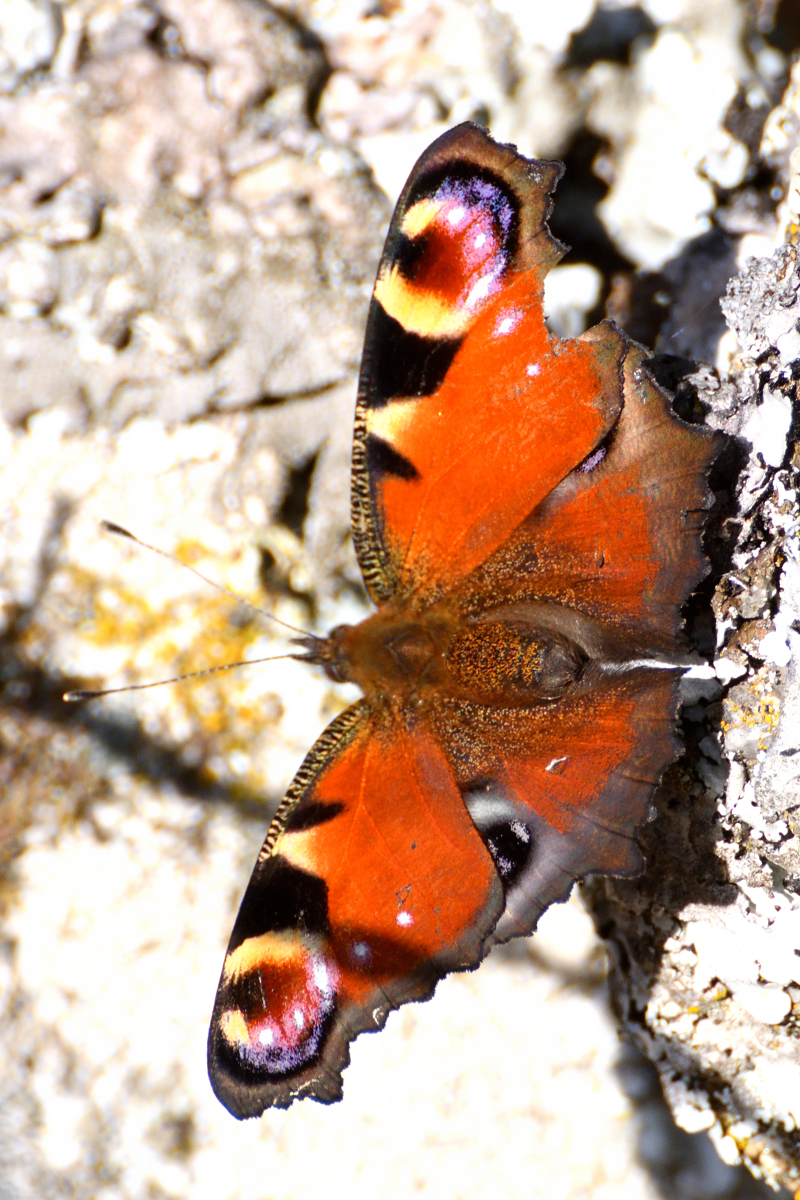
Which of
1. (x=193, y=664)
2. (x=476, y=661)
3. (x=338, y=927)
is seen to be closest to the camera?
(x=338, y=927)

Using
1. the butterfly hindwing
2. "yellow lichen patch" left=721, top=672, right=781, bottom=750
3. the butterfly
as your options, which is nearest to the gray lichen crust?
"yellow lichen patch" left=721, top=672, right=781, bottom=750

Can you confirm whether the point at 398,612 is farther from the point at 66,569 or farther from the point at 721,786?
the point at 66,569

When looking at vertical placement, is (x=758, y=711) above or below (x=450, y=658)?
above

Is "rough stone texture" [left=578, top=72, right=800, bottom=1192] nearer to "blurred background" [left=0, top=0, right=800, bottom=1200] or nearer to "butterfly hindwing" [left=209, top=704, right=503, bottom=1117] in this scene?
"blurred background" [left=0, top=0, right=800, bottom=1200]

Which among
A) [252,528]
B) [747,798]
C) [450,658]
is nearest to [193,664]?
[252,528]

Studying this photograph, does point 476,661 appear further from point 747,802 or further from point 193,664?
point 193,664

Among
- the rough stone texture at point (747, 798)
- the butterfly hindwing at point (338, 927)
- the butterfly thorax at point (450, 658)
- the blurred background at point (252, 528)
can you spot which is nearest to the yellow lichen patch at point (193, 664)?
the blurred background at point (252, 528)
